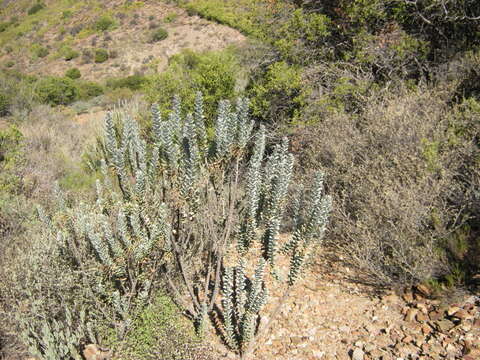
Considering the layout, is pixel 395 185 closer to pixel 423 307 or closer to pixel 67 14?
pixel 423 307

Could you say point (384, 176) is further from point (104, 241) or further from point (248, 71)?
point (248, 71)

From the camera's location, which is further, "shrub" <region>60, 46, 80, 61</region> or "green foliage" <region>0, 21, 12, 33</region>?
"green foliage" <region>0, 21, 12, 33</region>

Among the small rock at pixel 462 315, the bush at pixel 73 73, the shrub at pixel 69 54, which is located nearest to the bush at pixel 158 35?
the shrub at pixel 69 54

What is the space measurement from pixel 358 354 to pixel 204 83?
631 cm

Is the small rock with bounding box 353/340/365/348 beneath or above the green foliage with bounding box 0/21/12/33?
above

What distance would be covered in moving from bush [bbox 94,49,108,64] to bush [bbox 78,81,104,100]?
18.8 feet

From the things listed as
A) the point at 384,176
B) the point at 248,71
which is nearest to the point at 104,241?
the point at 384,176

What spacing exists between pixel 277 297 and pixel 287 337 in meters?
0.55

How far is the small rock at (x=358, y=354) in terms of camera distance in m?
2.89

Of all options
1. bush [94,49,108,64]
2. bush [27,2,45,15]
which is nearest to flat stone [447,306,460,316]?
bush [94,49,108,64]

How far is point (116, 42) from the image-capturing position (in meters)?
28.7

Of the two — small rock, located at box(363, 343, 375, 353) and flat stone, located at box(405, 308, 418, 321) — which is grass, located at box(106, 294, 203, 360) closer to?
small rock, located at box(363, 343, 375, 353)

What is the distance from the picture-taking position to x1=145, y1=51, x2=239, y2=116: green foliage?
302 inches

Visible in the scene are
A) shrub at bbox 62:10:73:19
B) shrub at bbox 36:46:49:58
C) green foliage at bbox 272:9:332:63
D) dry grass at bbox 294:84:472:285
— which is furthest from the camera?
shrub at bbox 62:10:73:19
